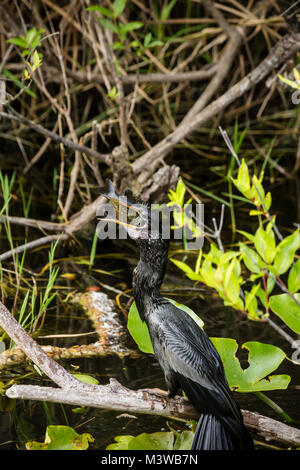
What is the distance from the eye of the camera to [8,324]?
70.4 inches

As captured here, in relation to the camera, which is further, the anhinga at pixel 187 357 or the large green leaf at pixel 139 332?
the large green leaf at pixel 139 332

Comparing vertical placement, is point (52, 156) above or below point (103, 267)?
above

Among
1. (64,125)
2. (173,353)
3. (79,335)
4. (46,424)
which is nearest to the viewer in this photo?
(173,353)

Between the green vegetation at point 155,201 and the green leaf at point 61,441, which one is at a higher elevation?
the green vegetation at point 155,201

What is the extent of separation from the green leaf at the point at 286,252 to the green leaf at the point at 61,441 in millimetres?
755

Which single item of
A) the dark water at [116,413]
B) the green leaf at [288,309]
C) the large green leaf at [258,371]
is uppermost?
the green leaf at [288,309]

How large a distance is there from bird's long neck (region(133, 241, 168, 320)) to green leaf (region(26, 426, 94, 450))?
0.39m

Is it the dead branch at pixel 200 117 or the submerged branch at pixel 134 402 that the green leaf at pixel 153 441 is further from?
the dead branch at pixel 200 117

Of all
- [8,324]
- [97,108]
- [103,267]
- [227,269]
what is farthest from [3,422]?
[97,108]

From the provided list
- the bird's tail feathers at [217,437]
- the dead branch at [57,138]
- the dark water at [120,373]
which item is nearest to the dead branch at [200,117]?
the dead branch at [57,138]

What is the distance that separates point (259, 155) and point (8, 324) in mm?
3083

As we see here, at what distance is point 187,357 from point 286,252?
0.45 metres

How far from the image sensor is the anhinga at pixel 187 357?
167cm

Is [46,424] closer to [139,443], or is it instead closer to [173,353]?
[139,443]
